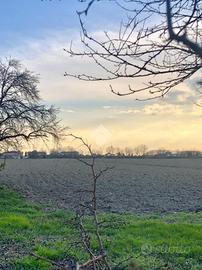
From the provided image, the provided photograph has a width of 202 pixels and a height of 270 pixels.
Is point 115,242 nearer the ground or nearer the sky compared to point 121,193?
nearer the ground

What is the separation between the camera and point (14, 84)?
3078 centimetres

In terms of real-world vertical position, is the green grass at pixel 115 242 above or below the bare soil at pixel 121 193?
below

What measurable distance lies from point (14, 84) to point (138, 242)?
21.0 metres

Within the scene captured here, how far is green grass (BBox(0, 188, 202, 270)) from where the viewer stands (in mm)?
9547

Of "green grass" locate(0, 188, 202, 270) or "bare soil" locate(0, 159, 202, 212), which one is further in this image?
"bare soil" locate(0, 159, 202, 212)

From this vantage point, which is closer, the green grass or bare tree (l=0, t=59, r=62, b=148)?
the green grass

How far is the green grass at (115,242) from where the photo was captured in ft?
31.3

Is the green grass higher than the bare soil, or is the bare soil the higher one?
the bare soil

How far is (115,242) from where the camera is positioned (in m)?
11.3

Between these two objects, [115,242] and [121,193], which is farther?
[121,193]

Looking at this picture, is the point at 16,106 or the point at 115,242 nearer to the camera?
the point at 115,242

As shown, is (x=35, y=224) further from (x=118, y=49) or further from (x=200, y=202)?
(x=118, y=49)

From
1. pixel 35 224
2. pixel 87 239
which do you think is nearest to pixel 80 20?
pixel 87 239

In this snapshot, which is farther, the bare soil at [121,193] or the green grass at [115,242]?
the bare soil at [121,193]
